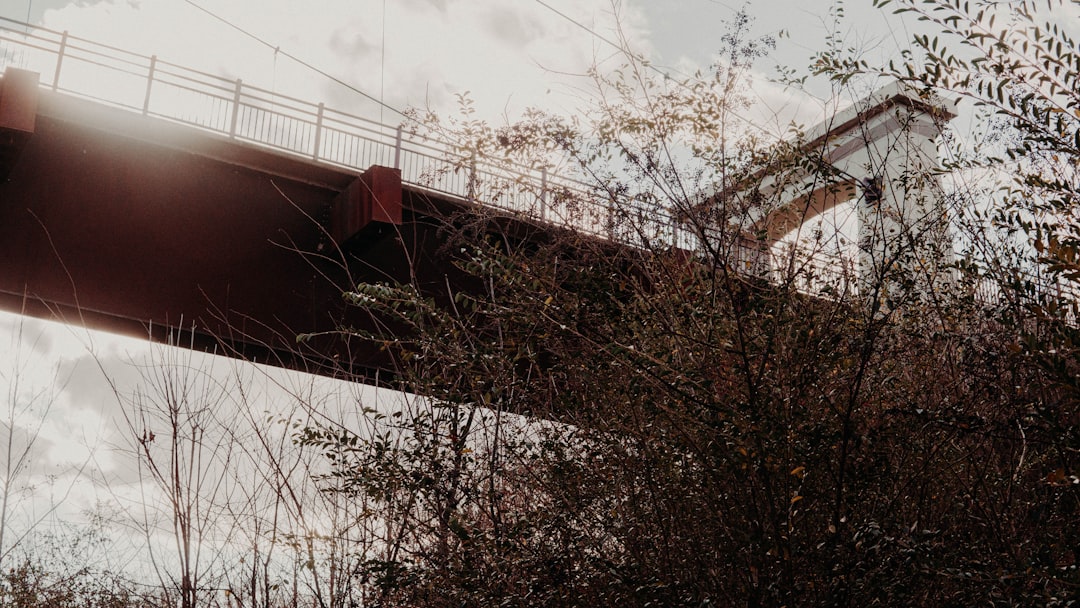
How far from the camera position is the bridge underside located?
337 inches

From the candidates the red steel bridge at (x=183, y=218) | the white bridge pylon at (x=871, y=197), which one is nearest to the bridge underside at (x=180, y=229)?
the red steel bridge at (x=183, y=218)

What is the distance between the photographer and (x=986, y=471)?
4086 mm

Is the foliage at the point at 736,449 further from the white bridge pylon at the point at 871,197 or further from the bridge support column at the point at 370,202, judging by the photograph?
the bridge support column at the point at 370,202

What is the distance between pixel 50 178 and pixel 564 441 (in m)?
6.36

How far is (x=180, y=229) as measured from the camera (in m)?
9.19

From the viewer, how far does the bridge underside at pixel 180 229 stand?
856 cm

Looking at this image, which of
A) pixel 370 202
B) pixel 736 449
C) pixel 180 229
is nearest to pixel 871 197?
pixel 736 449

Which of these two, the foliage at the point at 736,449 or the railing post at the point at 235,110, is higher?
the railing post at the point at 235,110

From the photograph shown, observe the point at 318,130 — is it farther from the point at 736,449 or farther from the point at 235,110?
the point at 736,449

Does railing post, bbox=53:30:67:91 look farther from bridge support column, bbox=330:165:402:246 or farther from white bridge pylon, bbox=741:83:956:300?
white bridge pylon, bbox=741:83:956:300

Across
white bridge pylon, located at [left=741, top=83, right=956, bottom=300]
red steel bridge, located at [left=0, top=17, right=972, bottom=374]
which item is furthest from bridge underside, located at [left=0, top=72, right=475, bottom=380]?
white bridge pylon, located at [left=741, top=83, right=956, bottom=300]

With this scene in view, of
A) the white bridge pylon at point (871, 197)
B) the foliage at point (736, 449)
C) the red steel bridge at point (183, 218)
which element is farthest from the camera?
the red steel bridge at point (183, 218)

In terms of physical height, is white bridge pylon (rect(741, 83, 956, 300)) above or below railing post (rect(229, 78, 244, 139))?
below

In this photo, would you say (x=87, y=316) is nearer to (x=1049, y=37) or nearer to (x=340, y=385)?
(x=340, y=385)
